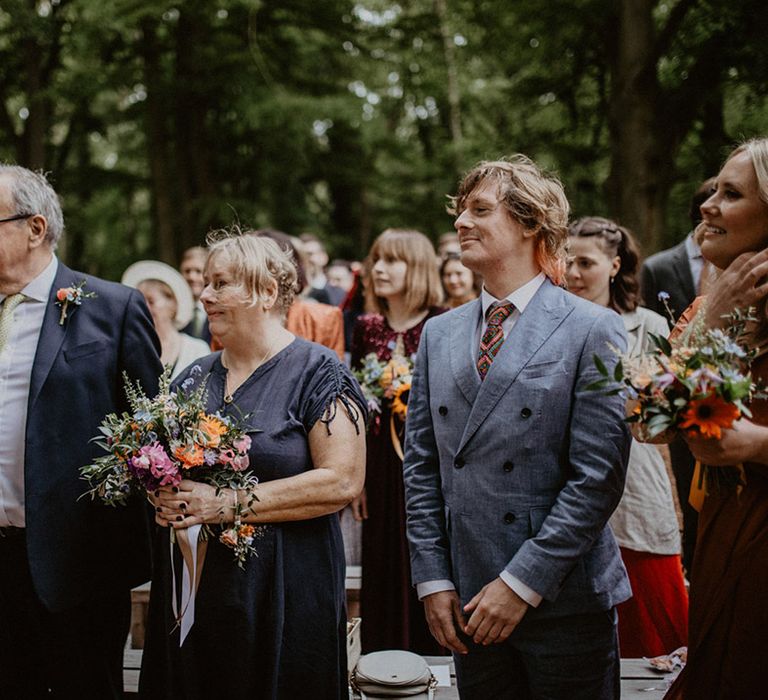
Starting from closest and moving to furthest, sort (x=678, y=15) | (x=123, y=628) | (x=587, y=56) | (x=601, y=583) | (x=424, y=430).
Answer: (x=601, y=583)
(x=424, y=430)
(x=123, y=628)
(x=678, y=15)
(x=587, y=56)

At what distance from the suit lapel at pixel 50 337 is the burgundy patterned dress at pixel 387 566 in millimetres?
1952

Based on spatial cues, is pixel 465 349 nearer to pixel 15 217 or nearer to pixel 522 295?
pixel 522 295

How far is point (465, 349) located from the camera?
239 centimetres

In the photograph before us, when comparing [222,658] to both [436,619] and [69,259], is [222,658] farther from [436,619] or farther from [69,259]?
[69,259]

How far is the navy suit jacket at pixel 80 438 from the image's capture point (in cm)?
287

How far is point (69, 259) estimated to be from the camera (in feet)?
59.3

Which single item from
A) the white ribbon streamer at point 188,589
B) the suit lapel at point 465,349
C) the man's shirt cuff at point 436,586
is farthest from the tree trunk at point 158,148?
the man's shirt cuff at point 436,586

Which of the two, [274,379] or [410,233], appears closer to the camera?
[274,379]

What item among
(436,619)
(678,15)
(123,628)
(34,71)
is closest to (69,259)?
(34,71)

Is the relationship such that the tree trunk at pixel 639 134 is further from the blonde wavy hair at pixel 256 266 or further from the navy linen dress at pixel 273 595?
the navy linen dress at pixel 273 595

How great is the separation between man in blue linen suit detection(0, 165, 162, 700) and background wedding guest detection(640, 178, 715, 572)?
9.51ft

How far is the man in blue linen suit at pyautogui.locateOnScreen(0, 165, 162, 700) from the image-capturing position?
289 cm

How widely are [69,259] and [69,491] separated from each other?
54.8ft

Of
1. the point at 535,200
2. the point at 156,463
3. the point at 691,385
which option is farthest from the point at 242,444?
the point at 691,385
